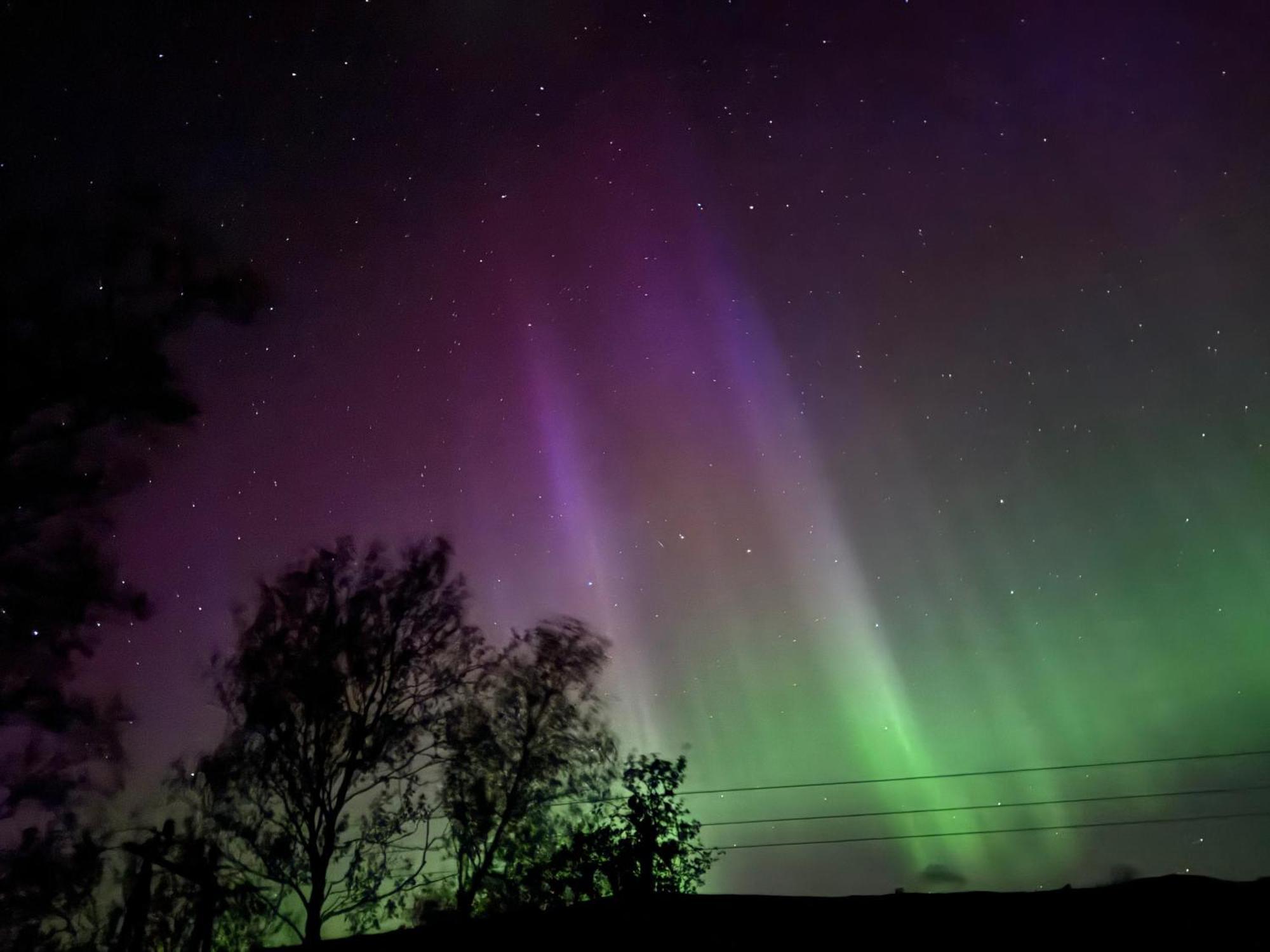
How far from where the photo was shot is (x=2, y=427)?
13523 mm

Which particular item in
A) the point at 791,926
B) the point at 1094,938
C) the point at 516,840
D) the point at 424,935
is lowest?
the point at 1094,938

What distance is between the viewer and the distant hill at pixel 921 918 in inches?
318

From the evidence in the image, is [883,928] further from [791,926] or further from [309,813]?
[309,813]

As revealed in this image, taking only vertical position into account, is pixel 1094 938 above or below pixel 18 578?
below

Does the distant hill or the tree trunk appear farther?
the tree trunk

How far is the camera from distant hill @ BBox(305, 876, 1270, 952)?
808 cm

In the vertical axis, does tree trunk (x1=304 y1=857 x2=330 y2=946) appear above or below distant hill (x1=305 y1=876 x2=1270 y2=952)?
above

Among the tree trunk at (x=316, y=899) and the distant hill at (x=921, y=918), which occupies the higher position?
the tree trunk at (x=316, y=899)

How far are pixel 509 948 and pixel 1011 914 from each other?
18.5 feet

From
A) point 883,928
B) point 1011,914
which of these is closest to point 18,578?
point 883,928

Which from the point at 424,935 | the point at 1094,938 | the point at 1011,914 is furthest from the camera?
the point at 424,935

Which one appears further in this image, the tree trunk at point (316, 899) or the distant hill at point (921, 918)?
the tree trunk at point (316, 899)

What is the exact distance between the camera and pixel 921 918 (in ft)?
29.5

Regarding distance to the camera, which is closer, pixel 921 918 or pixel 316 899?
pixel 921 918
